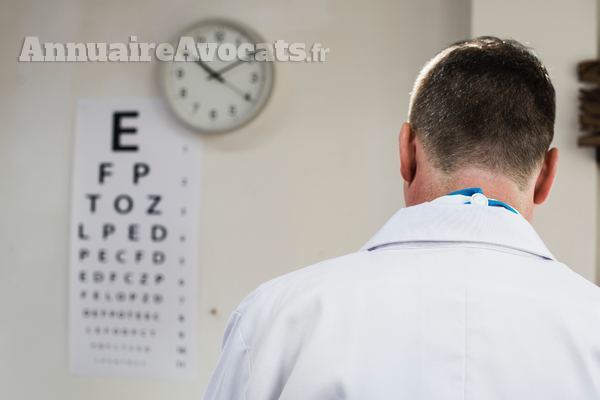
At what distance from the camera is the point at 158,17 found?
83.0 inches

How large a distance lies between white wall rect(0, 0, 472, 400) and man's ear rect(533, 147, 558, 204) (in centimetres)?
110

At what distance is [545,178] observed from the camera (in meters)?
0.88

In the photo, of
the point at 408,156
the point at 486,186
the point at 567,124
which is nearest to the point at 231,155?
the point at 567,124

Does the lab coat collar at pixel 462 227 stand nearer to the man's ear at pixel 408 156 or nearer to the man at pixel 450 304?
the man at pixel 450 304

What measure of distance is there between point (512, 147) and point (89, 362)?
175 cm

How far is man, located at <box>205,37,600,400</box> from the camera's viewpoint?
2.20 feet

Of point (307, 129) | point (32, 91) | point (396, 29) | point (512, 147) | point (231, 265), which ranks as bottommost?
point (231, 265)

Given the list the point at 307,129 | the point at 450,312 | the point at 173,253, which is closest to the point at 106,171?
the point at 173,253

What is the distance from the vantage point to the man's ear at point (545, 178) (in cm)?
87

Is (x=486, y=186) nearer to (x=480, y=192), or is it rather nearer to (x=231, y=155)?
(x=480, y=192)

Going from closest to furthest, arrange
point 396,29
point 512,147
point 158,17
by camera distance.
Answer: point 512,147 → point 396,29 → point 158,17

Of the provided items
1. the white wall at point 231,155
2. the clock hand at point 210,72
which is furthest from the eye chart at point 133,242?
the clock hand at point 210,72

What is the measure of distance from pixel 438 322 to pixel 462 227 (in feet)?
0.37

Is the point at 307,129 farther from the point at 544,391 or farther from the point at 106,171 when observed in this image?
the point at 544,391
